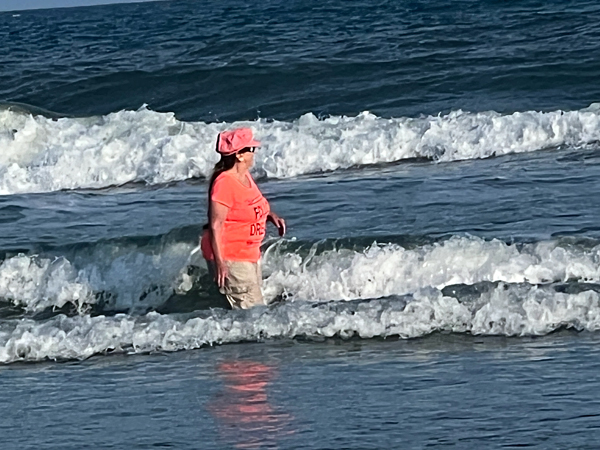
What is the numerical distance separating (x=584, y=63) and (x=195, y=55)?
25.3ft

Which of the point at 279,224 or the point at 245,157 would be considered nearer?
the point at 245,157

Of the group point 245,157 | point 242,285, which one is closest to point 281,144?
point 242,285

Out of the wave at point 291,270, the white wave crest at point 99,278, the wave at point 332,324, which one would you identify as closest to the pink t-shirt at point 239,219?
the wave at point 332,324

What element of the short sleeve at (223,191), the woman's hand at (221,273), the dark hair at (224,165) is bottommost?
the woman's hand at (221,273)

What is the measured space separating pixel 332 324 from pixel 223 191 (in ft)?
3.37

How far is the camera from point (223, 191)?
8008 millimetres

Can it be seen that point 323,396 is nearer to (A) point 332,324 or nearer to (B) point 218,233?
(A) point 332,324

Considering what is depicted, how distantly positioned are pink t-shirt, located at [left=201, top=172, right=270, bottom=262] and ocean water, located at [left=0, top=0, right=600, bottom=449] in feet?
1.27

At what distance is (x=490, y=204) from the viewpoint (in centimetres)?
1112

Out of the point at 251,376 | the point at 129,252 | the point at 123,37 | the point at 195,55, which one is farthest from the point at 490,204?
the point at 123,37

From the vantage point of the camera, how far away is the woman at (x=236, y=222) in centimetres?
798

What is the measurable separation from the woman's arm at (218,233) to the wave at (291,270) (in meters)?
1.46

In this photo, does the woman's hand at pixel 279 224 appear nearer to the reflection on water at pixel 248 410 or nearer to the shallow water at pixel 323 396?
the shallow water at pixel 323 396

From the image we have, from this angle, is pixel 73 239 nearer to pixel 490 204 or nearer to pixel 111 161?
pixel 490 204
